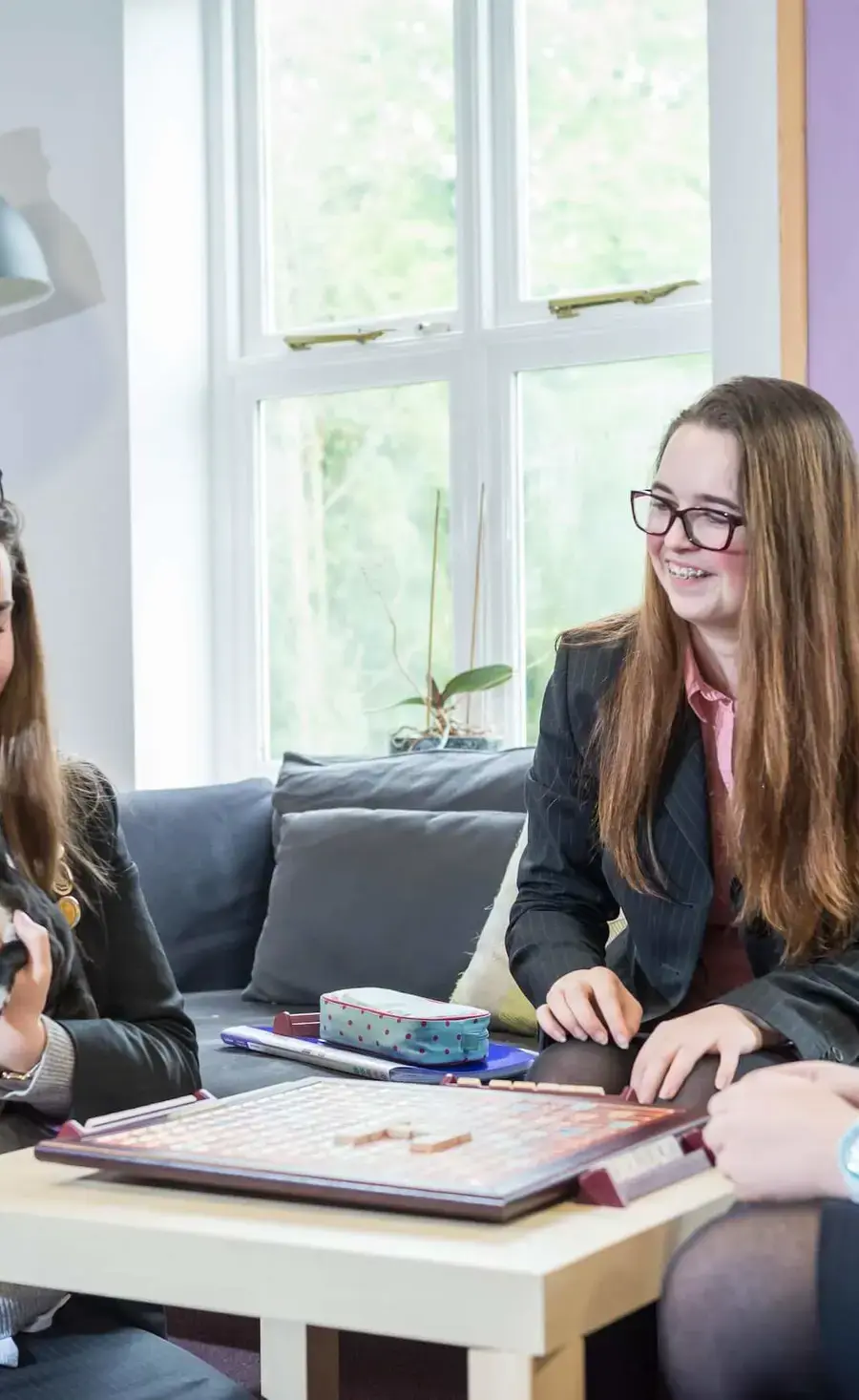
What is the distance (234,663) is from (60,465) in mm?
593

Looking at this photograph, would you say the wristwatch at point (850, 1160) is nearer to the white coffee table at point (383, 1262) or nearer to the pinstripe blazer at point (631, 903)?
the white coffee table at point (383, 1262)

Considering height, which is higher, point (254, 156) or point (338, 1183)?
point (254, 156)

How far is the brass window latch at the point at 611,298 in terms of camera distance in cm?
340

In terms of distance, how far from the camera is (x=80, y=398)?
12.3 feet

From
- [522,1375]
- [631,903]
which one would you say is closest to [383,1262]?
[522,1375]

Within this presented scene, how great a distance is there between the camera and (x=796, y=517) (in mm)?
1762

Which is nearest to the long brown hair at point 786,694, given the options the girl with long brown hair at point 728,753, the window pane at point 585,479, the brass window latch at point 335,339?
the girl with long brown hair at point 728,753

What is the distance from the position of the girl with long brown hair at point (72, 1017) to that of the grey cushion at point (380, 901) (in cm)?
117

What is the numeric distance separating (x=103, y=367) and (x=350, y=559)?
26.6 inches

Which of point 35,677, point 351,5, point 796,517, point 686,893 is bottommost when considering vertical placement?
point 686,893

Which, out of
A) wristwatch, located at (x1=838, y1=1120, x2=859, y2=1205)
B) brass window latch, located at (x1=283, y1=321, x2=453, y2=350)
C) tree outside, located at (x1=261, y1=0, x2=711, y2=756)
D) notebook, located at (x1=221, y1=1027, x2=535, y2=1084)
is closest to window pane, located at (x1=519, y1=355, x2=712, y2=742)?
tree outside, located at (x1=261, y1=0, x2=711, y2=756)

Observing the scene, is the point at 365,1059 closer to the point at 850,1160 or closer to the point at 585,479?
the point at 850,1160

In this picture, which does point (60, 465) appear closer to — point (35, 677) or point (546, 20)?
point (546, 20)

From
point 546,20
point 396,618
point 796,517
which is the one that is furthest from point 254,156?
point 796,517
